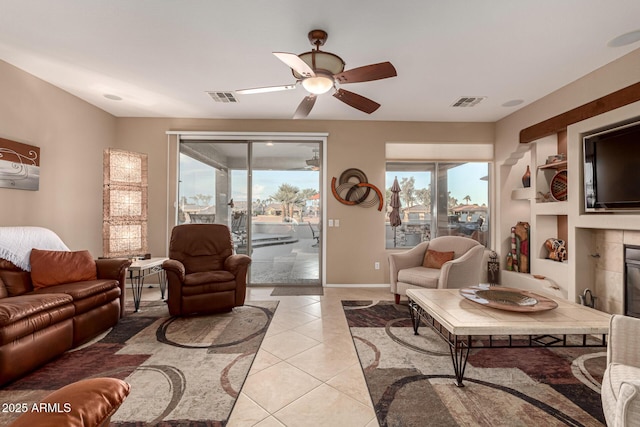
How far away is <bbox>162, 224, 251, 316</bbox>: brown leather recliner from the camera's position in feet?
10.5

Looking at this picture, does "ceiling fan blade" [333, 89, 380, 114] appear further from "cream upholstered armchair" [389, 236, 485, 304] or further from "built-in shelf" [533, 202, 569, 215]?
"built-in shelf" [533, 202, 569, 215]

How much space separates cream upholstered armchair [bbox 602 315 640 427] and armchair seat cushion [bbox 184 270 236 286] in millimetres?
3148

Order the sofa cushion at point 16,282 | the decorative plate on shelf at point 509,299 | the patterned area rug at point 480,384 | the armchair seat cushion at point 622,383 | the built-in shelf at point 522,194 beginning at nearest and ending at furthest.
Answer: the armchair seat cushion at point 622,383, the patterned area rug at point 480,384, the decorative plate on shelf at point 509,299, the sofa cushion at point 16,282, the built-in shelf at point 522,194

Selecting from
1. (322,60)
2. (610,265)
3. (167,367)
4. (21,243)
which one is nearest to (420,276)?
(610,265)

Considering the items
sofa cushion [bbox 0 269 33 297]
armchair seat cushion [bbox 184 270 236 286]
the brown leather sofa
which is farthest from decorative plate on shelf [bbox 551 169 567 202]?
sofa cushion [bbox 0 269 33 297]

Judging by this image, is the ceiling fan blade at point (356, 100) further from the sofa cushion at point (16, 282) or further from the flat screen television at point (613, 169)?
the sofa cushion at point (16, 282)

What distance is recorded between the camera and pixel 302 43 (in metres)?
2.62

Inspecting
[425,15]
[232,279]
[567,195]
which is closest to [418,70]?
[425,15]

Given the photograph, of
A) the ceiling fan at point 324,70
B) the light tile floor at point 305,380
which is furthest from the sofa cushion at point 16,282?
the ceiling fan at point 324,70

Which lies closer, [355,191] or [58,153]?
[58,153]

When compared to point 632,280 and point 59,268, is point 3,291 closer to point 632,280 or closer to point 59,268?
point 59,268

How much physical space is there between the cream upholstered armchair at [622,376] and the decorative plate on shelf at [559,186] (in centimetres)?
280

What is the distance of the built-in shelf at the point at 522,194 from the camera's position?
166 inches

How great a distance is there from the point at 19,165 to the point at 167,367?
284cm
